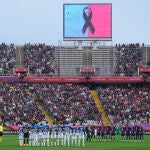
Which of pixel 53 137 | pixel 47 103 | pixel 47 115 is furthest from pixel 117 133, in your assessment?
pixel 47 103

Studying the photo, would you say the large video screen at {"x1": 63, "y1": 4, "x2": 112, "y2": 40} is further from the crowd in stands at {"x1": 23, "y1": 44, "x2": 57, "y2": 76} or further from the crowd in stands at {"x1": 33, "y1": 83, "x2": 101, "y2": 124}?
the crowd in stands at {"x1": 33, "y1": 83, "x2": 101, "y2": 124}

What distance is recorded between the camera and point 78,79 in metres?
95.9

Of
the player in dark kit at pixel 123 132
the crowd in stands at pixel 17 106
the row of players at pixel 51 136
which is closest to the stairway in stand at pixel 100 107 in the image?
the crowd in stands at pixel 17 106

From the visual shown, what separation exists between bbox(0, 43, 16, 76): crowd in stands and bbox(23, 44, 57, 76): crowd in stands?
161cm

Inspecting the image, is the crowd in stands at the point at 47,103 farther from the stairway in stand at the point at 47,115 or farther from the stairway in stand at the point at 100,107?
the stairway in stand at the point at 100,107

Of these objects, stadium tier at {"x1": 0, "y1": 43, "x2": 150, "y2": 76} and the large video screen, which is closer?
the large video screen

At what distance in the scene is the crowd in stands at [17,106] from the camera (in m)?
85.4

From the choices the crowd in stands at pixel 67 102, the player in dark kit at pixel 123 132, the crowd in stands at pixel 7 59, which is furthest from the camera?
the crowd in stands at pixel 7 59

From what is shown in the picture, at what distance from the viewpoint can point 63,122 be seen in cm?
8494

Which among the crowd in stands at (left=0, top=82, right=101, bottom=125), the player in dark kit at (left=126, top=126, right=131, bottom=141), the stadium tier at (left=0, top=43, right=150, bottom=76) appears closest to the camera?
the player in dark kit at (left=126, top=126, right=131, bottom=141)

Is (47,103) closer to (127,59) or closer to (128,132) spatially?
(127,59)

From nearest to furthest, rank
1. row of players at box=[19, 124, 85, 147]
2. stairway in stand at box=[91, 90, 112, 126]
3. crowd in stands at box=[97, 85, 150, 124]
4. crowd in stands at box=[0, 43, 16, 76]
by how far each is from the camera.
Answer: row of players at box=[19, 124, 85, 147] → stairway in stand at box=[91, 90, 112, 126] → crowd in stands at box=[97, 85, 150, 124] → crowd in stands at box=[0, 43, 16, 76]

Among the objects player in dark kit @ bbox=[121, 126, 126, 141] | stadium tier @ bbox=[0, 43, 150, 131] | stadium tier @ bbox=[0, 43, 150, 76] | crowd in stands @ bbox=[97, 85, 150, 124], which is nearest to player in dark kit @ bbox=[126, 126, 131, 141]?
player in dark kit @ bbox=[121, 126, 126, 141]

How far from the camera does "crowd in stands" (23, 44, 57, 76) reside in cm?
9888
